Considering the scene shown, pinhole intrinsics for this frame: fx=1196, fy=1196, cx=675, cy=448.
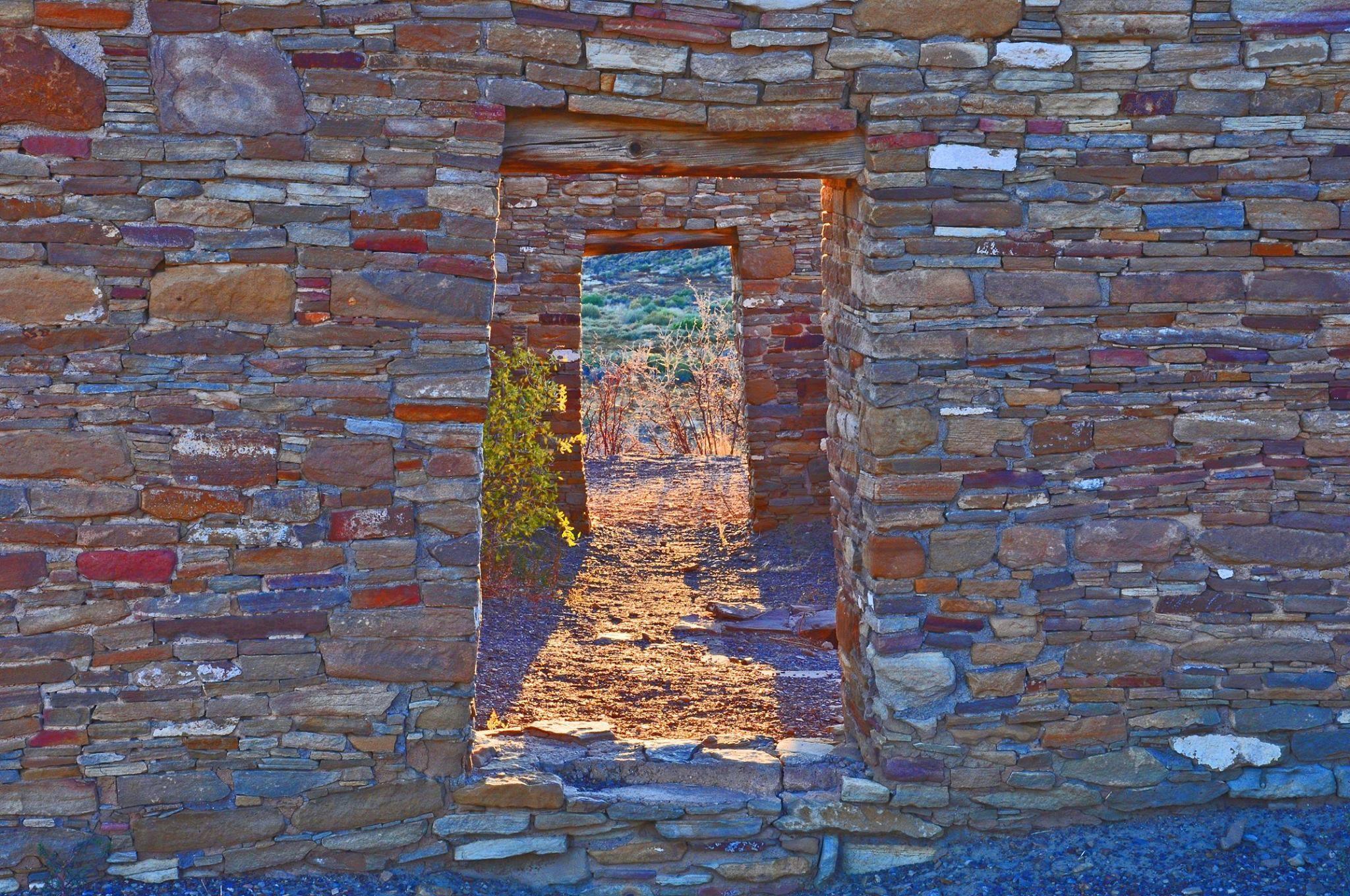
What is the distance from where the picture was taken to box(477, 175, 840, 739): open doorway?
5.12 metres

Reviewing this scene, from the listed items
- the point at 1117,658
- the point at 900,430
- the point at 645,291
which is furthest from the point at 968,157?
the point at 645,291

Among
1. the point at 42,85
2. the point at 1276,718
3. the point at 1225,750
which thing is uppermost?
the point at 42,85

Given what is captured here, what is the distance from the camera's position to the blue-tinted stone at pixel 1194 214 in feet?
12.3

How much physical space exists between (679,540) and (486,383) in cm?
469

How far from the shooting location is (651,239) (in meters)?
7.90

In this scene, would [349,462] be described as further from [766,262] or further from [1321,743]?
[766,262]

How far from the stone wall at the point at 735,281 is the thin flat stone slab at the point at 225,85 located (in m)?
3.89

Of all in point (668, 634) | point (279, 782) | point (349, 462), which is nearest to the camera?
point (349, 462)

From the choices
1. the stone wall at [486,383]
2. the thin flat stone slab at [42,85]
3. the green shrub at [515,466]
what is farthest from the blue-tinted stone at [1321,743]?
the thin flat stone slab at [42,85]

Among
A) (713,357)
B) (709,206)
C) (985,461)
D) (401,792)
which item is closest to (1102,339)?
(985,461)

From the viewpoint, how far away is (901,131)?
11.9 feet

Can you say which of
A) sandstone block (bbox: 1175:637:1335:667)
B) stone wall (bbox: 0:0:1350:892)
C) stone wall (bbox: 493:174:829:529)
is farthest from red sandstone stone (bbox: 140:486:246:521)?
stone wall (bbox: 493:174:829:529)

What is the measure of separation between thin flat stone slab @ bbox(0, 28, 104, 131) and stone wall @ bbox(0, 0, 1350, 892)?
10mm

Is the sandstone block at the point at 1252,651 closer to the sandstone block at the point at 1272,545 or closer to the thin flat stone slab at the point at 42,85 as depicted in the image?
the sandstone block at the point at 1272,545
